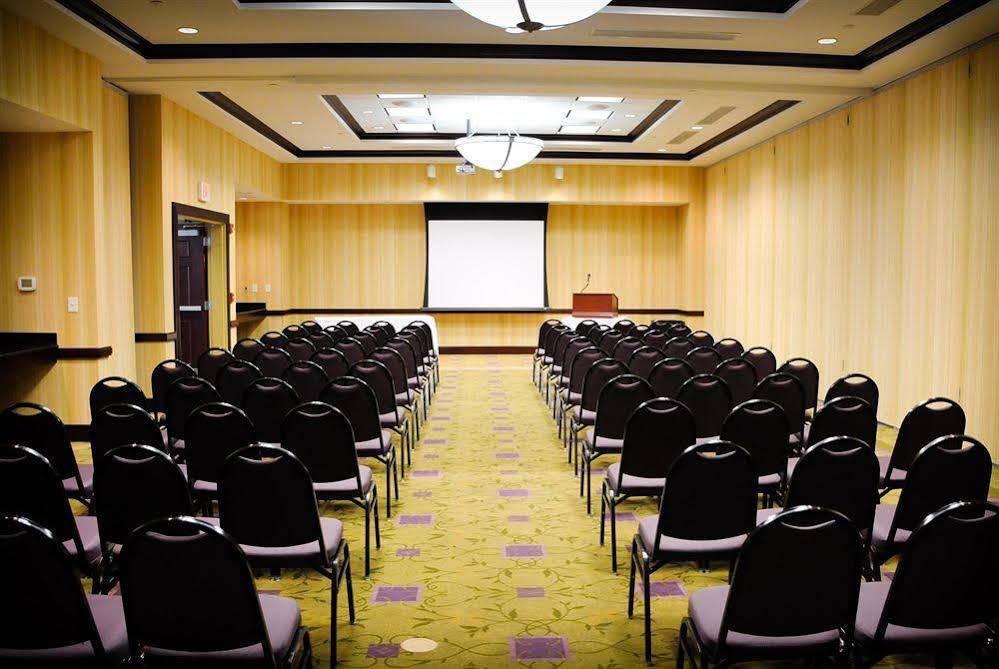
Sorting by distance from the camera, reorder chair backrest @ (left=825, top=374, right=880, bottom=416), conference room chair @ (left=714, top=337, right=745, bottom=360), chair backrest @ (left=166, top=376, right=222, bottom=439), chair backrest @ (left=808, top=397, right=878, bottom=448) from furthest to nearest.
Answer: conference room chair @ (left=714, top=337, right=745, bottom=360) < chair backrest @ (left=825, top=374, right=880, bottom=416) < chair backrest @ (left=166, top=376, right=222, bottom=439) < chair backrest @ (left=808, top=397, right=878, bottom=448)

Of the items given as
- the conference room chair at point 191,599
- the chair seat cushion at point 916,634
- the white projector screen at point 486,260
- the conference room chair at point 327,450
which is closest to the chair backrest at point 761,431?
the chair seat cushion at point 916,634

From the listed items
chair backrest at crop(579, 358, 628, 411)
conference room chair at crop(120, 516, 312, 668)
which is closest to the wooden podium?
chair backrest at crop(579, 358, 628, 411)

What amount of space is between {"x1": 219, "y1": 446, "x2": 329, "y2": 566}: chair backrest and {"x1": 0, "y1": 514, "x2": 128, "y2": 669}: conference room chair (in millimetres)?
727

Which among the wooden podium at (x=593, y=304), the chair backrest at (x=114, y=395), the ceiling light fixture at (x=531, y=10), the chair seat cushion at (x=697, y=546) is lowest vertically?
the chair seat cushion at (x=697, y=546)

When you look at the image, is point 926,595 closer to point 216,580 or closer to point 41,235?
point 216,580

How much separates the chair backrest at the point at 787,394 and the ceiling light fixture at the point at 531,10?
8.75ft

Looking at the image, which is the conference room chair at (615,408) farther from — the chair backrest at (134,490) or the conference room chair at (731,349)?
the conference room chair at (731,349)

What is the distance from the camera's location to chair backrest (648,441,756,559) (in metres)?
3.15

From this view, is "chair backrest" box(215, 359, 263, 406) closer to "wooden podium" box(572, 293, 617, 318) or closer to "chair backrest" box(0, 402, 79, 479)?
"chair backrest" box(0, 402, 79, 479)

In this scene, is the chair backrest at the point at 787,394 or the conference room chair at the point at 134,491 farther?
the chair backrest at the point at 787,394

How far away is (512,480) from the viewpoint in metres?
6.39

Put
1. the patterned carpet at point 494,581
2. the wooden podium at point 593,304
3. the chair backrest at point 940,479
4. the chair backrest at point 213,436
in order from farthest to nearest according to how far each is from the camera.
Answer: the wooden podium at point 593,304 → the chair backrest at point 213,436 → the patterned carpet at point 494,581 → the chair backrest at point 940,479

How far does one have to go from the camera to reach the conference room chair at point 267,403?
5059 mm

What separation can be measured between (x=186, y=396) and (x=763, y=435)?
3.64m
